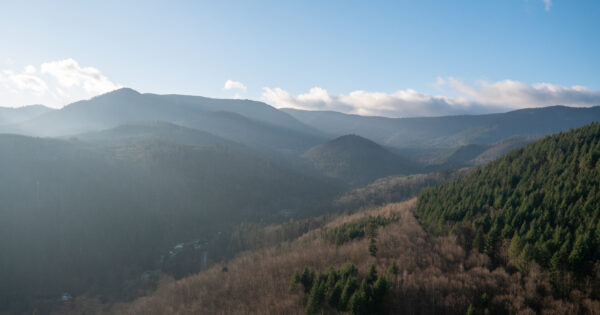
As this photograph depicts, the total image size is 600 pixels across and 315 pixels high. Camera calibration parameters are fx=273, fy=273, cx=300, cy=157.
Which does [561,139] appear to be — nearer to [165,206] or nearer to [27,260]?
[27,260]

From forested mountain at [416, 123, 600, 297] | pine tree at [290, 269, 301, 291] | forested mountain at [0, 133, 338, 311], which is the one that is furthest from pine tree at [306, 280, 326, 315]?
forested mountain at [0, 133, 338, 311]

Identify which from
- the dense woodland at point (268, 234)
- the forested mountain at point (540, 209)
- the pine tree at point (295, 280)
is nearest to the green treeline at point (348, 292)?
the pine tree at point (295, 280)

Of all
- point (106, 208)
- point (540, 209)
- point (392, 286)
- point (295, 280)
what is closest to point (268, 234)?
point (295, 280)

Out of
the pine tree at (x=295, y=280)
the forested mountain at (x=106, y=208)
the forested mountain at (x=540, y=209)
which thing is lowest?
the forested mountain at (x=106, y=208)

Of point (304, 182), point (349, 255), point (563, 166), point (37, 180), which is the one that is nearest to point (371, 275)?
point (349, 255)

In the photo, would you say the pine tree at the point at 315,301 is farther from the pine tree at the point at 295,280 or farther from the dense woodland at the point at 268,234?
the pine tree at the point at 295,280
